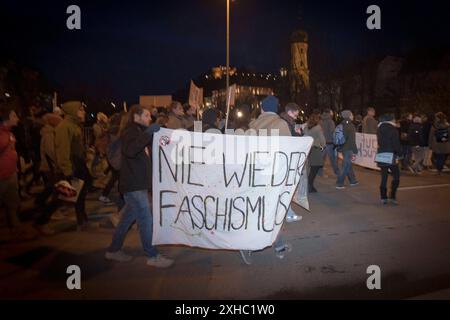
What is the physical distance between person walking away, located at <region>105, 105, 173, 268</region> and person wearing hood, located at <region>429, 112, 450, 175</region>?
33.9ft

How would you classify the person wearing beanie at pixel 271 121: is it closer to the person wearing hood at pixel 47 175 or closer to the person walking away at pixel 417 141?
the person wearing hood at pixel 47 175

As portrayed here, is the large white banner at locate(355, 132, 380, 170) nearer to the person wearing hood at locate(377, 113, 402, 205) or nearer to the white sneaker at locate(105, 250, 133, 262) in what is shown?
the person wearing hood at locate(377, 113, 402, 205)

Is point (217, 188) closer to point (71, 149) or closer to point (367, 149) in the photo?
point (71, 149)

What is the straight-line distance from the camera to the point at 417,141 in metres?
12.8

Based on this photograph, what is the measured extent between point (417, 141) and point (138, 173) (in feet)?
33.9

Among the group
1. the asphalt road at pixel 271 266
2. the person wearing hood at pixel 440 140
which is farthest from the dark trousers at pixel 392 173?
the person wearing hood at pixel 440 140

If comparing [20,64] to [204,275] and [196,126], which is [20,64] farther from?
[204,275]

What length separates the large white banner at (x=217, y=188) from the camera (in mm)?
4797

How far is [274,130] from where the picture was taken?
17.6ft

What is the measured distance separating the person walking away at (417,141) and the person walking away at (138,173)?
10.0 meters

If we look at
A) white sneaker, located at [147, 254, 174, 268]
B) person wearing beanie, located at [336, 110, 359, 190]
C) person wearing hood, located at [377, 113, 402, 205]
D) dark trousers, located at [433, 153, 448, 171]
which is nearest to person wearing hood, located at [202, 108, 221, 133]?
white sneaker, located at [147, 254, 174, 268]

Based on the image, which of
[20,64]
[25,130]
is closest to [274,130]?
[25,130]

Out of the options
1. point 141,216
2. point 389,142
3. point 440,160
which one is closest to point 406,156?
point 440,160
